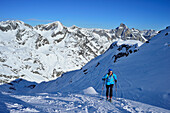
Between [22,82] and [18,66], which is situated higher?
[18,66]

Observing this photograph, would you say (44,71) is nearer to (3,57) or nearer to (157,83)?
(3,57)

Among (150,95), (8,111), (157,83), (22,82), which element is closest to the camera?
(8,111)

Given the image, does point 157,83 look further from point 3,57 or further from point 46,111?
point 3,57

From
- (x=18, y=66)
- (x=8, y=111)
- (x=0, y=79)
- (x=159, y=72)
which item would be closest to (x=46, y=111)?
(x=8, y=111)

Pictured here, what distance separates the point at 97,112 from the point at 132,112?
2.05 m

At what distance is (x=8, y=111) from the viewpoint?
6.54 metres

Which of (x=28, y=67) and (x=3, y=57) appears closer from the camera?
(x=3, y=57)

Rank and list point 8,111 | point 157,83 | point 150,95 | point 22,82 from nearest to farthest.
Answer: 1. point 8,111
2. point 150,95
3. point 157,83
4. point 22,82

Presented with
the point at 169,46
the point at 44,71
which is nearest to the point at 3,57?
the point at 44,71

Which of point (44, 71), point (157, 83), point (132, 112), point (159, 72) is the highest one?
point (44, 71)

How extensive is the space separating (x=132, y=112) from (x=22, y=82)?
434 feet

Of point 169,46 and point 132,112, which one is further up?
point 169,46

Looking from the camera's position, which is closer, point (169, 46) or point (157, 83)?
point (157, 83)

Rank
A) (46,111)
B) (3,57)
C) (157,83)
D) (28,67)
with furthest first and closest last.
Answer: (28,67)
(3,57)
(157,83)
(46,111)
